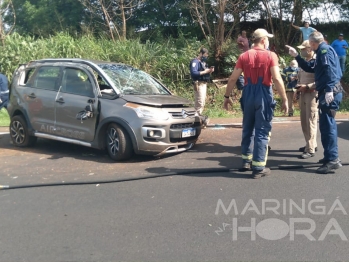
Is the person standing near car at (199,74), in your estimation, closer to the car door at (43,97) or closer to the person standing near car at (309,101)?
the car door at (43,97)

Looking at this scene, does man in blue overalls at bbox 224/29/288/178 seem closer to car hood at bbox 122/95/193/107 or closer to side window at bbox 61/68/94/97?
car hood at bbox 122/95/193/107

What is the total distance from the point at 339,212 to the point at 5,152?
254 inches

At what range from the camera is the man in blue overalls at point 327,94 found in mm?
6102

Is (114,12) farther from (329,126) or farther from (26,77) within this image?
(329,126)

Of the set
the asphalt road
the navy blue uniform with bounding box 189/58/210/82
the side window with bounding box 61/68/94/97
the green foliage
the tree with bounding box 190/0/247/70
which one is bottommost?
the asphalt road

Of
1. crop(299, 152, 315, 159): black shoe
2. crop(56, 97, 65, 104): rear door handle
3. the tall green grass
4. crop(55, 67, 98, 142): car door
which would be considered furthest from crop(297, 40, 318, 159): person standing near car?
the tall green grass

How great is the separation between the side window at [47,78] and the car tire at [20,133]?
775 mm

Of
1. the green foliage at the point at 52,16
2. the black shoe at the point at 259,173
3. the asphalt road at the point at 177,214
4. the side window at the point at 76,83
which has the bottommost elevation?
the asphalt road at the point at 177,214

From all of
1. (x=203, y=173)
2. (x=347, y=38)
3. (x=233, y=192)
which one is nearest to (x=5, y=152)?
(x=203, y=173)

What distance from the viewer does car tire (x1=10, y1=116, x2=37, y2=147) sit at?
8969 mm

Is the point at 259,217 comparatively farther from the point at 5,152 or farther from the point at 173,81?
the point at 173,81

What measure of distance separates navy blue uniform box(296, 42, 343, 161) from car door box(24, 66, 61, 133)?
15.7 ft

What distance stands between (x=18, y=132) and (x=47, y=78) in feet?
4.14

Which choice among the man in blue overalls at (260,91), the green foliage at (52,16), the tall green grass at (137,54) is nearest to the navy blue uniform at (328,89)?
the man in blue overalls at (260,91)
